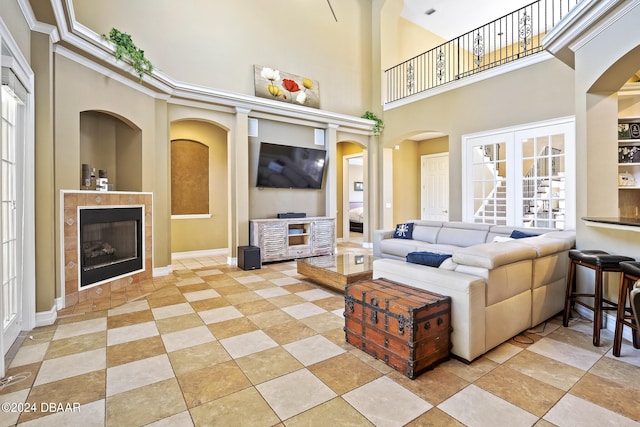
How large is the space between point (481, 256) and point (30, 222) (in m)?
4.07

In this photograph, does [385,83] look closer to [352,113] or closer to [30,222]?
[352,113]

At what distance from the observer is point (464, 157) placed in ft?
20.7

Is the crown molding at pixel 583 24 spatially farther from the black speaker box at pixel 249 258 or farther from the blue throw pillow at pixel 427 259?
the black speaker box at pixel 249 258

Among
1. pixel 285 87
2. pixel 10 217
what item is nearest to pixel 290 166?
pixel 285 87

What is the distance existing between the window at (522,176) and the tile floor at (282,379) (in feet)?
8.66

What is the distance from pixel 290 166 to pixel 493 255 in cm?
494

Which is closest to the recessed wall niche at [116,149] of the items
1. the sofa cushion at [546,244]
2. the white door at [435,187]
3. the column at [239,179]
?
the column at [239,179]

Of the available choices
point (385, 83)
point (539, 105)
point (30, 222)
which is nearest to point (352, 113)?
point (385, 83)

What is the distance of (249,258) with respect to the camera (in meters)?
5.72

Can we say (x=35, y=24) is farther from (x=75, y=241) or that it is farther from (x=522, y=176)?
(x=522, y=176)

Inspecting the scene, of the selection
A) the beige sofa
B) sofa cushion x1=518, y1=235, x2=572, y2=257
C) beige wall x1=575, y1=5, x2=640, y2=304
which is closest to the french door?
the beige sofa

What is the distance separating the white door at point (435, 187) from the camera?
29.0 feet

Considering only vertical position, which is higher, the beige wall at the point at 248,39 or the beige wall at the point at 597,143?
the beige wall at the point at 248,39

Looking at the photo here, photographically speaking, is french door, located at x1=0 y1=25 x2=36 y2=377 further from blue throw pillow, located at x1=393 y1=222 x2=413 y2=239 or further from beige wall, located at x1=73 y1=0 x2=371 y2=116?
blue throw pillow, located at x1=393 y1=222 x2=413 y2=239
